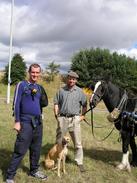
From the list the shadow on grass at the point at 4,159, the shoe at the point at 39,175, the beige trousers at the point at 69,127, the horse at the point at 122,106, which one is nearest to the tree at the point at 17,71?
the shadow on grass at the point at 4,159

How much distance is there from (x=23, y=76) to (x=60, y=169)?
46284 millimetres

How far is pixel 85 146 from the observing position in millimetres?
12023

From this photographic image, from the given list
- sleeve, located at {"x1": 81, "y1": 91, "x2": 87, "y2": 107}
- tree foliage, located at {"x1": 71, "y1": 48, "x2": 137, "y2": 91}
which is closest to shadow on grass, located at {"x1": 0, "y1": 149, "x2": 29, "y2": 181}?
sleeve, located at {"x1": 81, "y1": 91, "x2": 87, "y2": 107}

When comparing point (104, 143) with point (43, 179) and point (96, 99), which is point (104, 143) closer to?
point (96, 99)

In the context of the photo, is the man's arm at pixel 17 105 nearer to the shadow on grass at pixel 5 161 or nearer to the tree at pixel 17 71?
the shadow on grass at pixel 5 161

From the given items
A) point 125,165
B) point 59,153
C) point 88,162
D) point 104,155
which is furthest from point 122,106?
point 104,155

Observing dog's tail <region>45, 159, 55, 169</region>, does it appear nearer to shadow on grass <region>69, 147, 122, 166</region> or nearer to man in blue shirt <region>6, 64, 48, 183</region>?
man in blue shirt <region>6, 64, 48, 183</region>

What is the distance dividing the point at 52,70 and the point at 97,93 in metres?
54.8

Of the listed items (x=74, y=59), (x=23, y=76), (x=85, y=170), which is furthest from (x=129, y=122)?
(x=74, y=59)

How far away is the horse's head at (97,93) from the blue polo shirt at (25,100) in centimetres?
179

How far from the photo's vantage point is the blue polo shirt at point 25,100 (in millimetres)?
7410

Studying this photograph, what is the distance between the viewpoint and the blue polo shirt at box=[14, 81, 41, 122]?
24.3ft

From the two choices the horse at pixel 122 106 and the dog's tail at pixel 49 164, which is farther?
the horse at pixel 122 106

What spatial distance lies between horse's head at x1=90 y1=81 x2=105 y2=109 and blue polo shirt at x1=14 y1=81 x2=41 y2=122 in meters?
1.79
